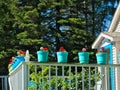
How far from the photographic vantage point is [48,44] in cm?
1872

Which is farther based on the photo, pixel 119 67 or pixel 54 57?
pixel 54 57

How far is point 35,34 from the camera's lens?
723 inches

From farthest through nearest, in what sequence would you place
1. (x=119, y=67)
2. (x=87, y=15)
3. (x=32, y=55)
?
(x=87, y=15) < (x=32, y=55) < (x=119, y=67)

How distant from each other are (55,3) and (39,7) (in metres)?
0.98

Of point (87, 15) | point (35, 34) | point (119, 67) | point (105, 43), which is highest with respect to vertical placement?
point (87, 15)

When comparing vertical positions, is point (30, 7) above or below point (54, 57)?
above

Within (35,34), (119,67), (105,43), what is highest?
(35,34)

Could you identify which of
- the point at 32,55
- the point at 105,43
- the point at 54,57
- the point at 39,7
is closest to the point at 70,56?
the point at 54,57

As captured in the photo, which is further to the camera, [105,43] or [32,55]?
[32,55]

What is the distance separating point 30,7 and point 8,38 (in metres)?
2.23

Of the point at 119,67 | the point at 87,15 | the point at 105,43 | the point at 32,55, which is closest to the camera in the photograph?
the point at 119,67

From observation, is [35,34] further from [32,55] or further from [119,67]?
[119,67]

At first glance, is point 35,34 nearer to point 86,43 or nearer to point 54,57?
point 54,57

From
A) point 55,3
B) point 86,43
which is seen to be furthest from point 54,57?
point 55,3
